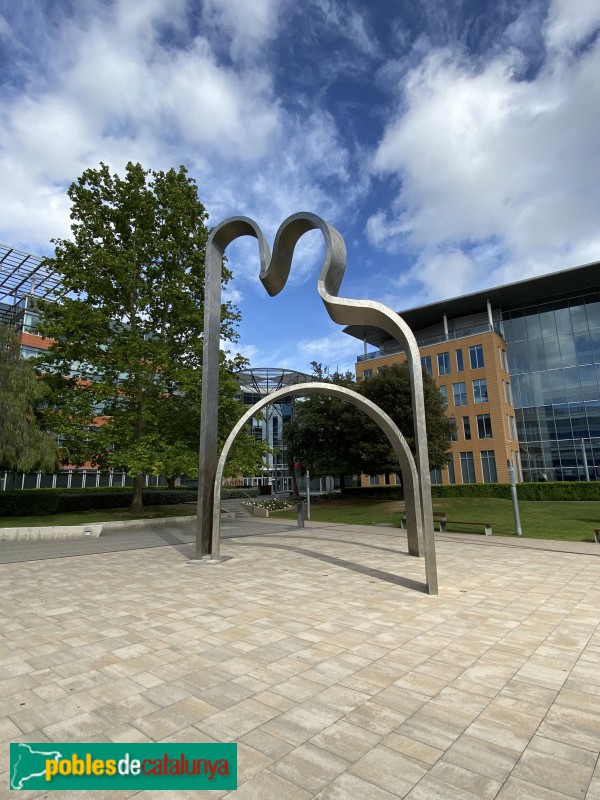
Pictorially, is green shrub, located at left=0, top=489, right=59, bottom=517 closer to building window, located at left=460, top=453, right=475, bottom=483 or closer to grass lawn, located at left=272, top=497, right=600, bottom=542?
grass lawn, located at left=272, top=497, right=600, bottom=542

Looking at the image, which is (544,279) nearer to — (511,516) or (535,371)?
(535,371)

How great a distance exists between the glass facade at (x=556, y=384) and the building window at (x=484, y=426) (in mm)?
4182

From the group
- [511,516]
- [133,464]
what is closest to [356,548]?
[133,464]

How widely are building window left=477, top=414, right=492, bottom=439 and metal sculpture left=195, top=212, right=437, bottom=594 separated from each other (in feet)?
111

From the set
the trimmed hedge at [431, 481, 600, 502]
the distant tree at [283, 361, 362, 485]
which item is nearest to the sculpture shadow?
the distant tree at [283, 361, 362, 485]

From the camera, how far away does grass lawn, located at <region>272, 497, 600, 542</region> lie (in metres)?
16.1

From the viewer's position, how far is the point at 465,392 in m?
44.1

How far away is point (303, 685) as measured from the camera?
13.7 feet

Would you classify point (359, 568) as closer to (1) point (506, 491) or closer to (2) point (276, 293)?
(2) point (276, 293)

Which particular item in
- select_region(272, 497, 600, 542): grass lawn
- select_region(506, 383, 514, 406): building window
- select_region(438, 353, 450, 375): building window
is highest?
select_region(438, 353, 450, 375): building window

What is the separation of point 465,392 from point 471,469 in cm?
731

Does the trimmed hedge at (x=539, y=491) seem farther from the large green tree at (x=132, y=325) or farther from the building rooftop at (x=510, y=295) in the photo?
the large green tree at (x=132, y=325)

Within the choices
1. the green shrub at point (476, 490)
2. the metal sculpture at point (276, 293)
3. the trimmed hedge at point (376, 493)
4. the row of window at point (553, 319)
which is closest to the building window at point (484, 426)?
the green shrub at point (476, 490)

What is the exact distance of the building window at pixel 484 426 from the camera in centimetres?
4200
